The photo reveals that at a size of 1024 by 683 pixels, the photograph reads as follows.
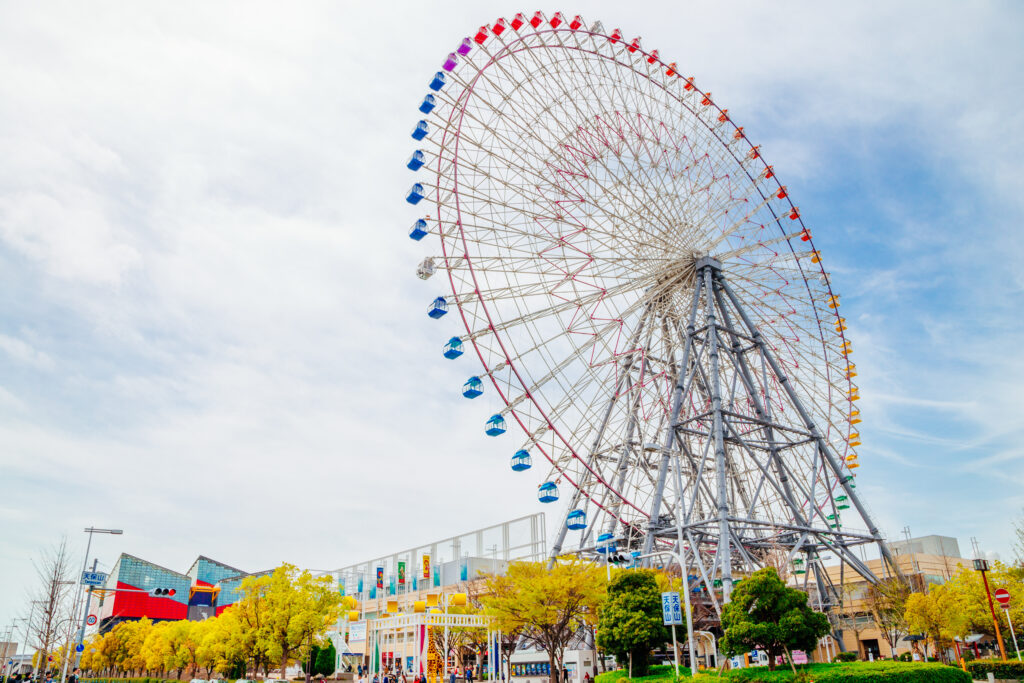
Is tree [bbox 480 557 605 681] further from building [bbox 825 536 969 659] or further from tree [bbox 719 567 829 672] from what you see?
building [bbox 825 536 969 659]

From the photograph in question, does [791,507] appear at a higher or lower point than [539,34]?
lower

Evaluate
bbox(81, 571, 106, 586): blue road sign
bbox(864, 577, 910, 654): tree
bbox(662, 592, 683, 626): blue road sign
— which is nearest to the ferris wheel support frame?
bbox(864, 577, 910, 654): tree

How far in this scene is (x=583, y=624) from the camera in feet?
124

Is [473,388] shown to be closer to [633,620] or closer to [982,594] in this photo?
[633,620]

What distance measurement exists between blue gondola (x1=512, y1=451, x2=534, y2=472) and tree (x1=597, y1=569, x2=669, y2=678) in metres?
6.53

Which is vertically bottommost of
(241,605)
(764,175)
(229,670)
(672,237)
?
(229,670)

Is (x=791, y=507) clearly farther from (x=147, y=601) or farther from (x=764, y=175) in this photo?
(x=147, y=601)

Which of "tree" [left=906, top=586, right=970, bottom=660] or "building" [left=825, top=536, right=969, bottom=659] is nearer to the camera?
"tree" [left=906, top=586, right=970, bottom=660]

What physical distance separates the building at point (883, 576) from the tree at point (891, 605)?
1.21 meters

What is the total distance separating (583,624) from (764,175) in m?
25.8

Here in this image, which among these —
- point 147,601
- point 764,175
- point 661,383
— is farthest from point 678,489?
point 147,601

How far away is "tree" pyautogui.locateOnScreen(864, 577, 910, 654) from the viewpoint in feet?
121

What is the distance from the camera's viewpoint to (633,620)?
25828 millimetres

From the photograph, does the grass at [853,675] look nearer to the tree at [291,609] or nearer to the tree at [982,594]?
the tree at [982,594]
